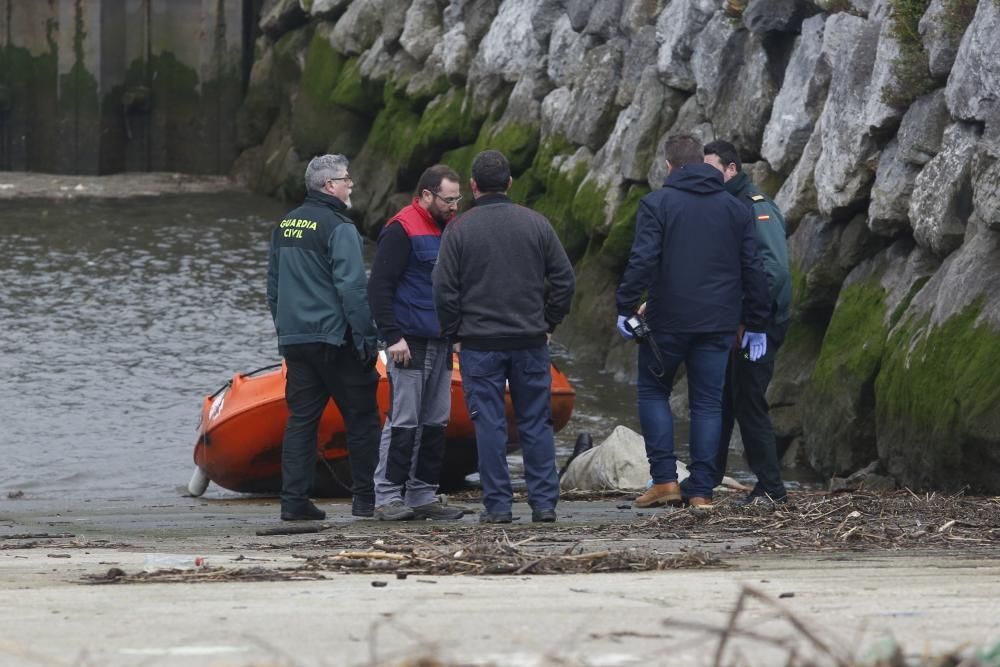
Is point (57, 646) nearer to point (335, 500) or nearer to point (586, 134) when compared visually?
point (335, 500)

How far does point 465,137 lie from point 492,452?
12045 millimetres

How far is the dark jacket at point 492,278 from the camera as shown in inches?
283

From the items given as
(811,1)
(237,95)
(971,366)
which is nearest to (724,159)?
(971,366)

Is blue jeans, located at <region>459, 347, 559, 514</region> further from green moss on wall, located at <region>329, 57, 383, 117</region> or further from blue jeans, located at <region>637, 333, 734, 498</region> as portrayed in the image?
green moss on wall, located at <region>329, 57, 383, 117</region>

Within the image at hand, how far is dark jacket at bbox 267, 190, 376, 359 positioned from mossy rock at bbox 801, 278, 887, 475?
311cm

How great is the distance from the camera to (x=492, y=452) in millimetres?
7309

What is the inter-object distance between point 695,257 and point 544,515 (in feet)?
4.20

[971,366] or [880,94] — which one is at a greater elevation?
[880,94]

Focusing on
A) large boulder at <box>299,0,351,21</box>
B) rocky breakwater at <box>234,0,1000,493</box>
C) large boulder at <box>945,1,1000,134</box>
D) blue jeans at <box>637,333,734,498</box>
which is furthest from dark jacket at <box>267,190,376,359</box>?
large boulder at <box>299,0,351,21</box>

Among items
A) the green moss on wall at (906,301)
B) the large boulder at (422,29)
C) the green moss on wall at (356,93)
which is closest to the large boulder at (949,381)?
the green moss on wall at (906,301)

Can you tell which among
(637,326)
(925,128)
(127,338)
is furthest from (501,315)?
(127,338)

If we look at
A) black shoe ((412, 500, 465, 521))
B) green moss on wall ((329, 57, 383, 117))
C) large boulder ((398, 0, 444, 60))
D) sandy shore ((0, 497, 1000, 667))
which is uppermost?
large boulder ((398, 0, 444, 60))

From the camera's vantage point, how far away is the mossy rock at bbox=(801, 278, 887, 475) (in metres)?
9.48

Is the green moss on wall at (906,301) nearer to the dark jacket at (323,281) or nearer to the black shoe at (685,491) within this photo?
the black shoe at (685,491)
